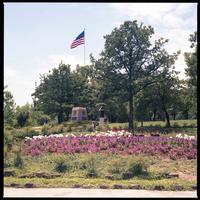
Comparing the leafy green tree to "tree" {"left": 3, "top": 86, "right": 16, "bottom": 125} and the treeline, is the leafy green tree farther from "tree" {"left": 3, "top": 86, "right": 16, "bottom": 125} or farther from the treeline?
"tree" {"left": 3, "top": 86, "right": 16, "bottom": 125}

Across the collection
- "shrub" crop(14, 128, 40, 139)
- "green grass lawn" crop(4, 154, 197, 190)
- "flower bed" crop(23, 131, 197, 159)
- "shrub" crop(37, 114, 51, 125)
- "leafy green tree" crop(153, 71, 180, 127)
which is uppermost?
"leafy green tree" crop(153, 71, 180, 127)

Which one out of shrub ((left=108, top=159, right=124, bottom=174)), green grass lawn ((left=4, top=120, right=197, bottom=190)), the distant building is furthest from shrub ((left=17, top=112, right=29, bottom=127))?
shrub ((left=108, top=159, right=124, bottom=174))

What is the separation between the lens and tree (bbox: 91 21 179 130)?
140 feet

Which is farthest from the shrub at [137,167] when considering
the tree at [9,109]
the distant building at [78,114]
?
the distant building at [78,114]

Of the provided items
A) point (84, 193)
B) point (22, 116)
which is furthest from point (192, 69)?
point (84, 193)

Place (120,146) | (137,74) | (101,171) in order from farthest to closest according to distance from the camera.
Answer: (137,74) → (120,146) → (101,171)

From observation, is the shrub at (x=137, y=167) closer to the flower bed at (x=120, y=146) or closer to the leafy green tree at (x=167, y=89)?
the flower bed at (x=120, y=146)

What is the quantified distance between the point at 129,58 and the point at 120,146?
2392cm

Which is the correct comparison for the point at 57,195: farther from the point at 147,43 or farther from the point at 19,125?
the point at 147,43

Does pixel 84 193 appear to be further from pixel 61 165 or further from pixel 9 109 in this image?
pixel 9 109

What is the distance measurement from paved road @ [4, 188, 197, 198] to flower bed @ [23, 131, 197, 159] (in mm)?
5955

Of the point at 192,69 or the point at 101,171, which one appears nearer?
the point at 101,171

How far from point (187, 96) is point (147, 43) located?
6.81 meters

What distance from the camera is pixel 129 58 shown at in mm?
43406
